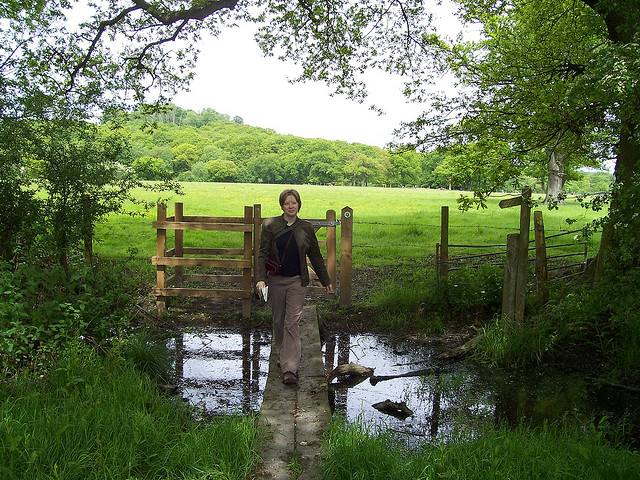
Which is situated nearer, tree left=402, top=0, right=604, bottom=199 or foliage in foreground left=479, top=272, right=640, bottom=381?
foliage in foreground left=479, top=272, right=640, bottom=381

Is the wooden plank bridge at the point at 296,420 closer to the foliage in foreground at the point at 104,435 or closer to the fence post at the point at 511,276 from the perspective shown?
the foliage in foreground at the point at 104,435

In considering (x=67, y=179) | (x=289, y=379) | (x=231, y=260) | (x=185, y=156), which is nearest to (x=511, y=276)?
(x=289, y=379)

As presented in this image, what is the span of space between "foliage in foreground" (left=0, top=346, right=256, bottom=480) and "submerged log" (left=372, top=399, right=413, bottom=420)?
176 centimetres

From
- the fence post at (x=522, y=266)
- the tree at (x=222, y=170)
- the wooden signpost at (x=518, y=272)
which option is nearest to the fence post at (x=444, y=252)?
the wooden signpost at (x=518, y=272)

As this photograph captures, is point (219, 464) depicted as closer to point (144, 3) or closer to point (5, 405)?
point (5, 405)

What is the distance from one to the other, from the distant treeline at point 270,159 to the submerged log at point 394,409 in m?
75.3

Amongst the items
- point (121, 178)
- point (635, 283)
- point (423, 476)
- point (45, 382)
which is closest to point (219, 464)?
point (423, 476)

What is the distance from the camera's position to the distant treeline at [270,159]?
85.2m

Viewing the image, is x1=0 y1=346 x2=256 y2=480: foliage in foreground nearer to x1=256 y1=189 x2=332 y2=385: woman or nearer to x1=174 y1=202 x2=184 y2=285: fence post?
x1=256 y1=189 x2=332 y2=385: woman

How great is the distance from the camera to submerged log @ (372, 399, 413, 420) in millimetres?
5661

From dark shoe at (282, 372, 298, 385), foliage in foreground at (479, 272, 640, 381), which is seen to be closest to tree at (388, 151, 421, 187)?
foliage in foreground at (479, 272, 640, 381)

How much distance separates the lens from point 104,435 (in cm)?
404

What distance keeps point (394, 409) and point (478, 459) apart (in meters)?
1.76

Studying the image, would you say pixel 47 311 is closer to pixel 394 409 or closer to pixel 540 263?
pixel 394 409
